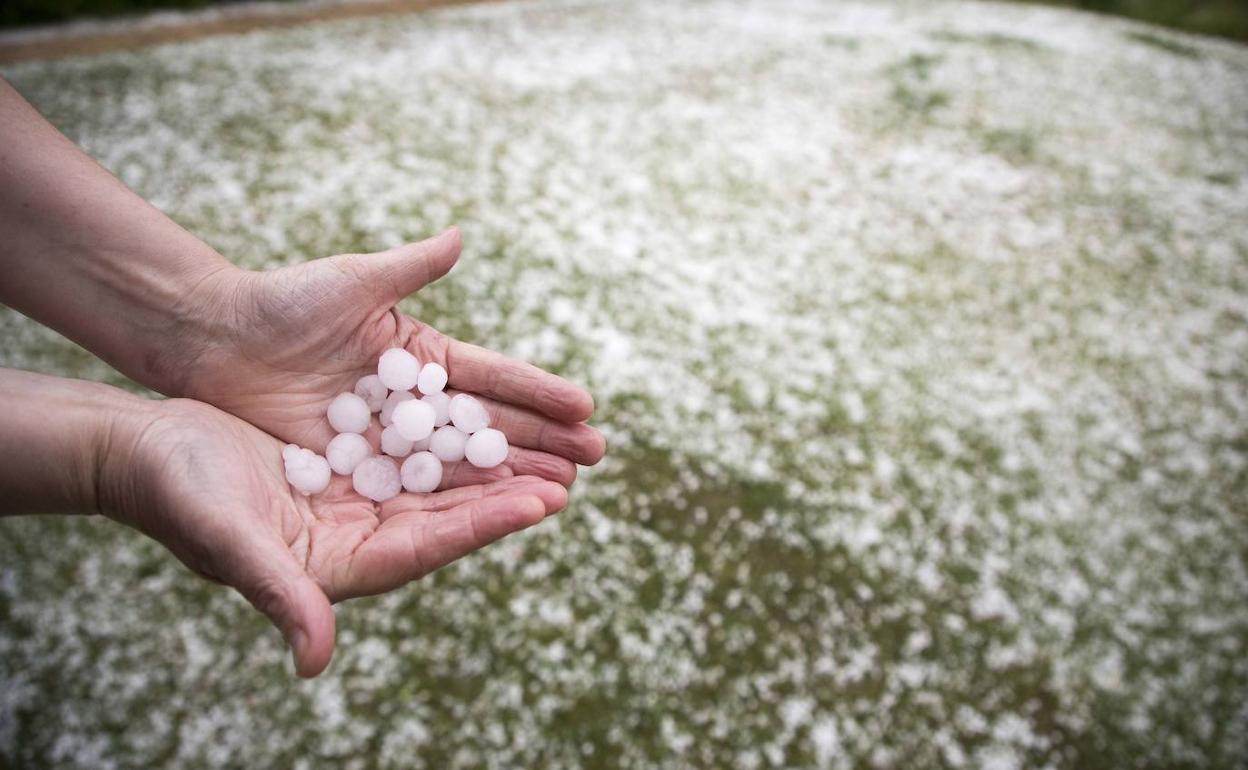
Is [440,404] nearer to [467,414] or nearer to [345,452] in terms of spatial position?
[467,414]

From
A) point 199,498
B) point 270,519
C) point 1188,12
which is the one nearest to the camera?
point 199,498

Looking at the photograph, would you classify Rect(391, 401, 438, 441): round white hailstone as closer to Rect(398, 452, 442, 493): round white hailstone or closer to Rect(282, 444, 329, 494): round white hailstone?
Rect(398, 452, 442, 493): round white hailstone

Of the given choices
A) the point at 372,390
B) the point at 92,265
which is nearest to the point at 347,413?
the point at 372,390

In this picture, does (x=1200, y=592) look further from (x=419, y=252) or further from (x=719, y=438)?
(x=419, y=252)

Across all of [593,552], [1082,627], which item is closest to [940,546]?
[1082,627]

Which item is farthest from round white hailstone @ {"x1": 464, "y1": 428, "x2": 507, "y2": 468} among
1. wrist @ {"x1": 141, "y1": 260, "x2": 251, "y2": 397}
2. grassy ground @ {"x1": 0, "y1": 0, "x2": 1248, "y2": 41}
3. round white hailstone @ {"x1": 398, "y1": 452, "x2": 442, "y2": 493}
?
grassy ground @ {"x1": 0, "y1": 0, "x2": 1248, "y2": 41}

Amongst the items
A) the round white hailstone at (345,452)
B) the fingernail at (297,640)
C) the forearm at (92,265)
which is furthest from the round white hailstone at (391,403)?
the fingernail at (297,640)
